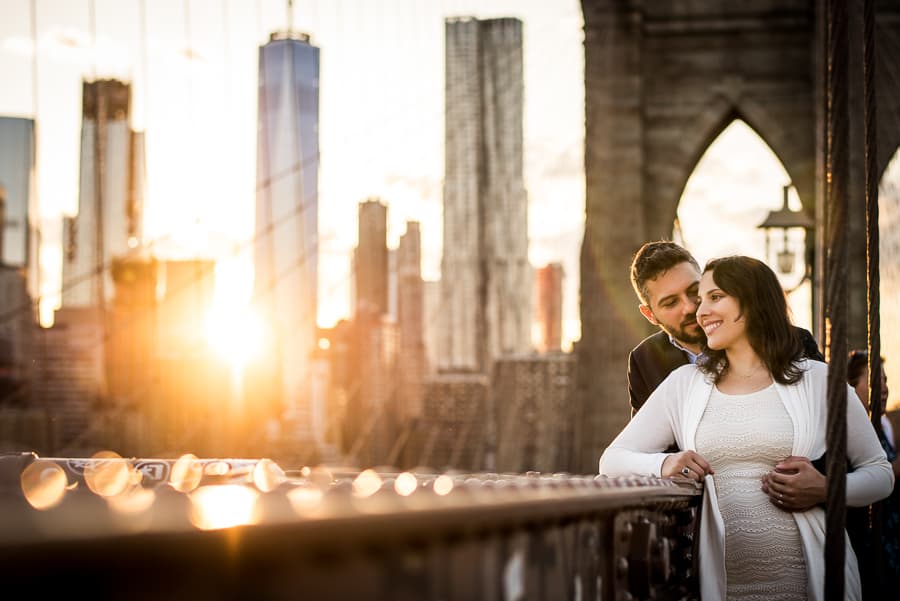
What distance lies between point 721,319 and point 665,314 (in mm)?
736

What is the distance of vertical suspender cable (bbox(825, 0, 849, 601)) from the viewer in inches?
82.6

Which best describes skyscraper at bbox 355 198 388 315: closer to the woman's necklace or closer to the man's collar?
the man's collar

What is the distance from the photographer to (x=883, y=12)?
12.3 metres

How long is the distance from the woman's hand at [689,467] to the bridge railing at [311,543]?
746mm

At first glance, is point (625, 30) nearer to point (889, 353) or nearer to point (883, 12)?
point (883, 12)

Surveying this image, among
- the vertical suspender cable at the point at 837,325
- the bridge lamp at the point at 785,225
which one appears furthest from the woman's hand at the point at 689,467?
the bridge lamp at the point at 785,225

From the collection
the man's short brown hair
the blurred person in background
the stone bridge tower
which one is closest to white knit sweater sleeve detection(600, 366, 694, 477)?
the man's short brown hair

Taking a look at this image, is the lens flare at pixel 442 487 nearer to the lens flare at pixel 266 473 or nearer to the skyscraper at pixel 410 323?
the lens flare at pixel 266 473

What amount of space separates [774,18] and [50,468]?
11.8 m

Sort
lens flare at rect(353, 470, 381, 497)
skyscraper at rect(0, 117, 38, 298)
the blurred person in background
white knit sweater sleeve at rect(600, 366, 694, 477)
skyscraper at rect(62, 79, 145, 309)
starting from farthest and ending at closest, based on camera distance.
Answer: skyscraper at rect(62, 79, 145, 309) → skyscraper at rect(0, 117, 38, 298) → the blurred person in background → white knit sweater sleeve at rect(600, 366, 694, 477) → lens flare at rect(353, 470, 381, 497)

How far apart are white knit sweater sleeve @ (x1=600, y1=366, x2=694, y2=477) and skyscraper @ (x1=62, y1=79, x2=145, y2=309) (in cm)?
9568

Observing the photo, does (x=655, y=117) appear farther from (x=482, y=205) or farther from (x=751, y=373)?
(x=482, y=205)

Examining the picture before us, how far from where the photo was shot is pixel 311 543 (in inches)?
34.4

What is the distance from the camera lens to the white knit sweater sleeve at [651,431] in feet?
8.97
